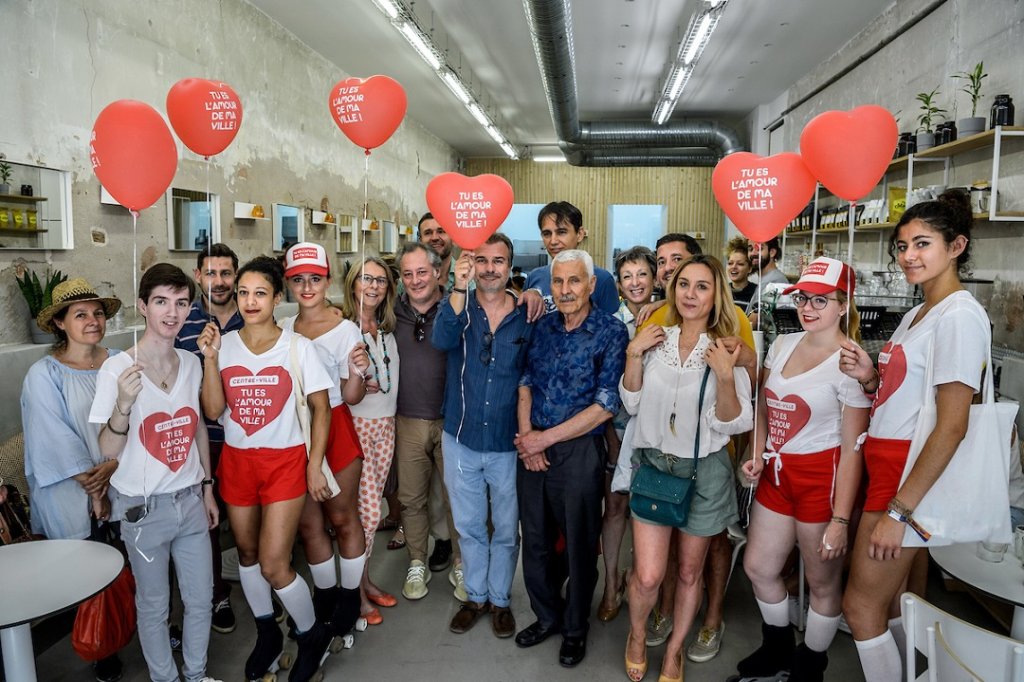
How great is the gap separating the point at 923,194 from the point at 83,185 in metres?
5.49

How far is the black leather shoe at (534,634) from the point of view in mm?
2656

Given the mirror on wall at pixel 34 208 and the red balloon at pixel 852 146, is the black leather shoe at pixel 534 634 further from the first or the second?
the mirror on wall at pixel 34 208

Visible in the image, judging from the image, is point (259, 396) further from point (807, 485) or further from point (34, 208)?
point (34, 208)

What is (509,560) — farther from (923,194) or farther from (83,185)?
(923,194)

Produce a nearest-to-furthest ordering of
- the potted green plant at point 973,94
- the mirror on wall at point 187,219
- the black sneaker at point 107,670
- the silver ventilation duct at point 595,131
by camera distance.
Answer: the black sneaker at point 107,670 < the potted green plant at point 973,94 < the mirror on wall at point 187,219 < the silver ventilation duct at point 595,131

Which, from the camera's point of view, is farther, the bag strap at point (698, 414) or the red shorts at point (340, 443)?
the red shorts at point (340, 443)

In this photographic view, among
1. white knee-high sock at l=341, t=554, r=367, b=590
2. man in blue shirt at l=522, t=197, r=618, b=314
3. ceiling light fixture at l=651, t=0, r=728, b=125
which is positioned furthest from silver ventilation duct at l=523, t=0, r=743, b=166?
white knee-high sock at l=341, t=554, r=367, b=590

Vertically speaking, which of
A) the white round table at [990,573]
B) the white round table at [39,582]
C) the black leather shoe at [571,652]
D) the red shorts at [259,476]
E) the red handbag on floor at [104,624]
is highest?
the red shorts at [259,476]

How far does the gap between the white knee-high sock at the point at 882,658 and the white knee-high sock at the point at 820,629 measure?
0.62ft

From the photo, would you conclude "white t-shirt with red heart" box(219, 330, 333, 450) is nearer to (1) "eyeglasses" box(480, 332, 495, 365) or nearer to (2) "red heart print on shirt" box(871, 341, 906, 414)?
(1) "eyeglasses" box(480, 332, 495, 365)

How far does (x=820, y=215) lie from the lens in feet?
23.5

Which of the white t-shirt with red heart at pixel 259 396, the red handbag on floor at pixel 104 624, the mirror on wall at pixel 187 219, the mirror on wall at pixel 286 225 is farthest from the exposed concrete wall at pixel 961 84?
the mirror on wall at pixel 286 225

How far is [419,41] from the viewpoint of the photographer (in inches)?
219

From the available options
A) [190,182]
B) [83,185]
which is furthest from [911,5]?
[83,185]
